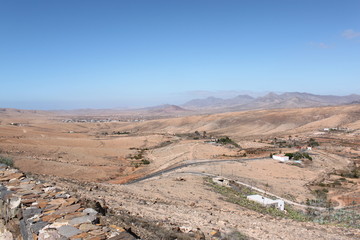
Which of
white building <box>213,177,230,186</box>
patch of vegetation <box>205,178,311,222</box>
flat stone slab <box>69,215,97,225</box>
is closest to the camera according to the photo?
flat stone slab <box>69,215,97,225</box>

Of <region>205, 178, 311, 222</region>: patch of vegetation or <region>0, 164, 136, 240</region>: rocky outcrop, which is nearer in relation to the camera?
<region>0, 164, 136, 240</region>: rocky outcrop

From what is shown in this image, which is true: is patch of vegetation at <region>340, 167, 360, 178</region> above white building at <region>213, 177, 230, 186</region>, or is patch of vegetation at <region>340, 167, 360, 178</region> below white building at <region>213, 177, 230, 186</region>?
below

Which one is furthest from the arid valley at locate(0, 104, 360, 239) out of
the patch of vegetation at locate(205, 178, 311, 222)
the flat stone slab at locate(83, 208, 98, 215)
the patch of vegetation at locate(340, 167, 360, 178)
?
the flat stone slab at locate(83, 208, 98, 215)

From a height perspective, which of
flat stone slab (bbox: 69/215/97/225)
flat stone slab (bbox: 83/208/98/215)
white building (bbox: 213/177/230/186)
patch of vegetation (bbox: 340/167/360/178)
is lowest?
patch of vegetation (bbox: 340/167/360/178)

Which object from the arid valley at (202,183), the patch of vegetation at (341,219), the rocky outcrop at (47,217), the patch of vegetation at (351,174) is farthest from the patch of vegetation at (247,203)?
the patch of vegetation at (351,174)

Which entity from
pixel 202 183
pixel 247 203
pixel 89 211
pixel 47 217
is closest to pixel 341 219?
pixel 247 203

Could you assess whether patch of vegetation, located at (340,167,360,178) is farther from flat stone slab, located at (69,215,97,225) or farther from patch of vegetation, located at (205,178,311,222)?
flat stone slab, located at (69,215,97,225)

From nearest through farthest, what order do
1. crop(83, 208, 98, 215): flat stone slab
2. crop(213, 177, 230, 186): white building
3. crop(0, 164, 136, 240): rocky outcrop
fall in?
crop(0, 164, 136, 240): rocky outcrop < crop(83, 208, 98, 215): flat stone slab < crop(213, 177, 230, 186): white building
